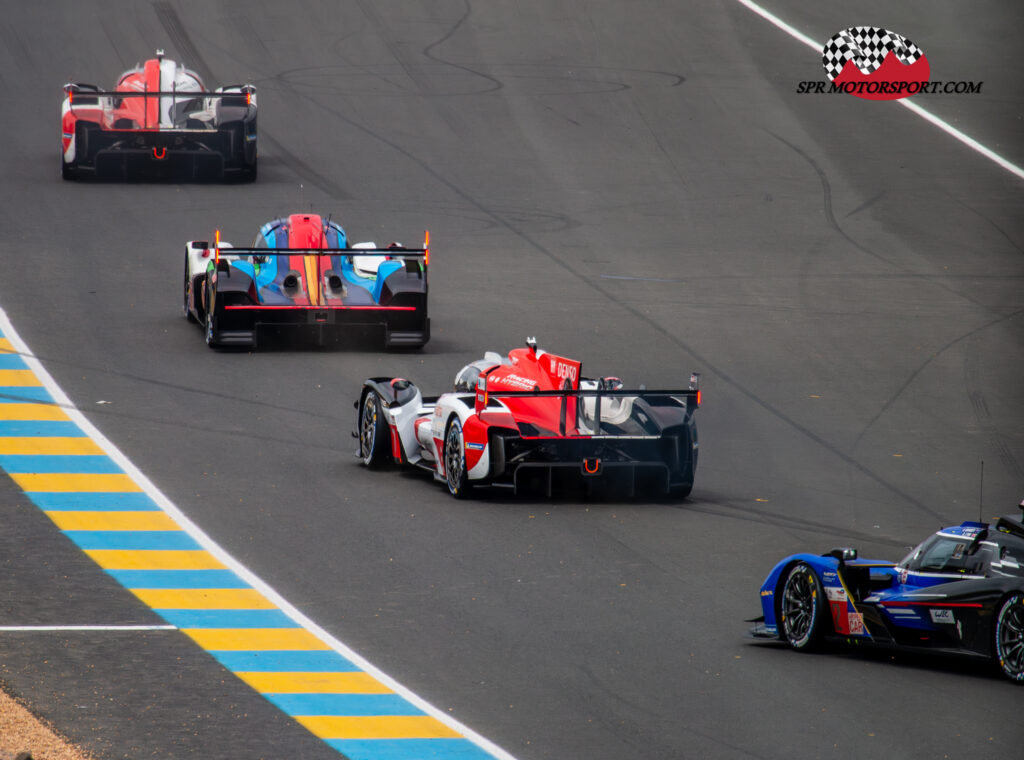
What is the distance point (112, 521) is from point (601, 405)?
4.86 metres

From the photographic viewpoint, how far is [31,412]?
66.6 feet

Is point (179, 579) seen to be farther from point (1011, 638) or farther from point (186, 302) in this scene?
point (186, 302)

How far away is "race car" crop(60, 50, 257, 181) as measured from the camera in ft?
108

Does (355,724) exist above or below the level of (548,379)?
below

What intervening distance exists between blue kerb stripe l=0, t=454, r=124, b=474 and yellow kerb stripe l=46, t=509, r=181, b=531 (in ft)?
5.03

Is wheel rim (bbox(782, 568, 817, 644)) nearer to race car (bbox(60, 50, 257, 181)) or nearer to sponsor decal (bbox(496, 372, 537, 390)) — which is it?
sponsor decal (bbox(496, 372, 537, 390))

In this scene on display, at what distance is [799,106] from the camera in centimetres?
4125

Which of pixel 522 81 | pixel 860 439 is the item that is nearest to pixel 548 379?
pixel 860 439

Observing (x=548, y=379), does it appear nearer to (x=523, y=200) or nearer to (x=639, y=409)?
(x=639, y=409)

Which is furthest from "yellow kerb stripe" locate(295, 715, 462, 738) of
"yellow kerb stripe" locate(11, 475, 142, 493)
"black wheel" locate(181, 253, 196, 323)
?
"black wheel" locate(181, 253, 196, 323)

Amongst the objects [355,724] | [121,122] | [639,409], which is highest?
[121,122]

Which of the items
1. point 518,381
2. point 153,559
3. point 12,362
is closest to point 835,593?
point 153,559

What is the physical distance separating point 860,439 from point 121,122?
18194 millimetres

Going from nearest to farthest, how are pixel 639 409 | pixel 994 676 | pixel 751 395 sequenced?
pixel 994 676 < pixel 639 409 < pixel 751 395
